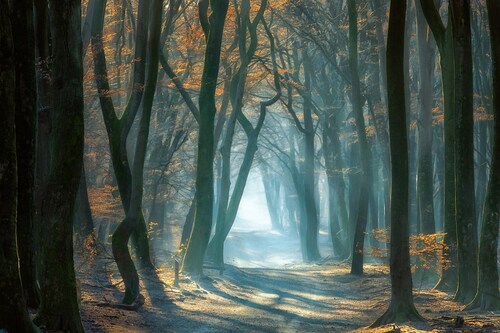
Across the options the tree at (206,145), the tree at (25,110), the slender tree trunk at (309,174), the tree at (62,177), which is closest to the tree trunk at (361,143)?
the tree at (206,145)

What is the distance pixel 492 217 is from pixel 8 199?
8.51 meters

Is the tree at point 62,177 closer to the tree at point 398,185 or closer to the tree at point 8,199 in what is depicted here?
the tree at point 8,199

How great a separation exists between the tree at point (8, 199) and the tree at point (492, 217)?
8238 millimetres

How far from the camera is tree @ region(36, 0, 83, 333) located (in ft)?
28.5

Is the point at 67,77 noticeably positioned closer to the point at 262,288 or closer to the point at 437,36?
the point at 437,36

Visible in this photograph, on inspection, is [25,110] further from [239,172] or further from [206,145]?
[239,172]

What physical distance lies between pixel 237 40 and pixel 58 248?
57.4 feet

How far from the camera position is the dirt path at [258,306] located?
11.5m

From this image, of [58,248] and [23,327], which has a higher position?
[58,248]

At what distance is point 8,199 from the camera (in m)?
6.88

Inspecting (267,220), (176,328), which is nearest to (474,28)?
(176,328)

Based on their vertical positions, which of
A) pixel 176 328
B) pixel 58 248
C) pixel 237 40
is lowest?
pixel 176 328

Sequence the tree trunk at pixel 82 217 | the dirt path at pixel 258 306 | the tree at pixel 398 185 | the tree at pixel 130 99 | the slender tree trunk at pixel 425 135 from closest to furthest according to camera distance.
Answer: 1. the tree at pixel 398 185
2. the dirt path at pixel 258 306
3. the tree at pixel 130 99
4. the tree trunk at pixel 82 217
5. the slender tree trunk at pixel 425 135

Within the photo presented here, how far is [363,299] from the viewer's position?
18.1 meters
